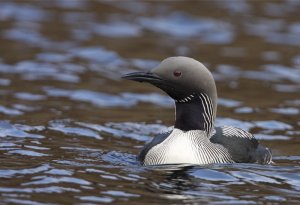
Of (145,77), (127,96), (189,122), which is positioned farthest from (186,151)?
(127,96)

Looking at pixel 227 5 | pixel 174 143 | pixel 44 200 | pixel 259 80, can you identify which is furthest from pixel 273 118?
pixel 227 5

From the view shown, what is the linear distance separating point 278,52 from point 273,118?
397cm

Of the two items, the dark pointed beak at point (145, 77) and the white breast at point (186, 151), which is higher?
the dark pointed beak at point (145, 77)

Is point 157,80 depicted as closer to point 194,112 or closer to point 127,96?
point 194,112

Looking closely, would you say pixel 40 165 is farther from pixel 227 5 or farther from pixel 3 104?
pixel 227 5

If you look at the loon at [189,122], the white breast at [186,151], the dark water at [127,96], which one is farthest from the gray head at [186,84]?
the dark water at [127,96]

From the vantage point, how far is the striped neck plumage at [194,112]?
8594 mm

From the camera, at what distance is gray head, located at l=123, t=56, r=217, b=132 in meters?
8.45

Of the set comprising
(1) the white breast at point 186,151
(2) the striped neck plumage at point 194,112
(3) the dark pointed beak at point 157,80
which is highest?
(3) the dark pointed beak at point 157,80

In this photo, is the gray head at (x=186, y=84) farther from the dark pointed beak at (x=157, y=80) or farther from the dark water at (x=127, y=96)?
the dark water at (x=127, y=96)

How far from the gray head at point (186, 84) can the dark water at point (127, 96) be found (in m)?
0.59

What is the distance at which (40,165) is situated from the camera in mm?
8312

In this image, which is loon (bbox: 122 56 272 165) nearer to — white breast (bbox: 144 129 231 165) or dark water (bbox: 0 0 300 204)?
white breast (bbox: 144 129 231 165)

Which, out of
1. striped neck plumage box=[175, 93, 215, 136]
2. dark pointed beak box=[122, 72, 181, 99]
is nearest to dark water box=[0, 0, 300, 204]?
striped neck plumage box=[175, 93, 215, 136]
